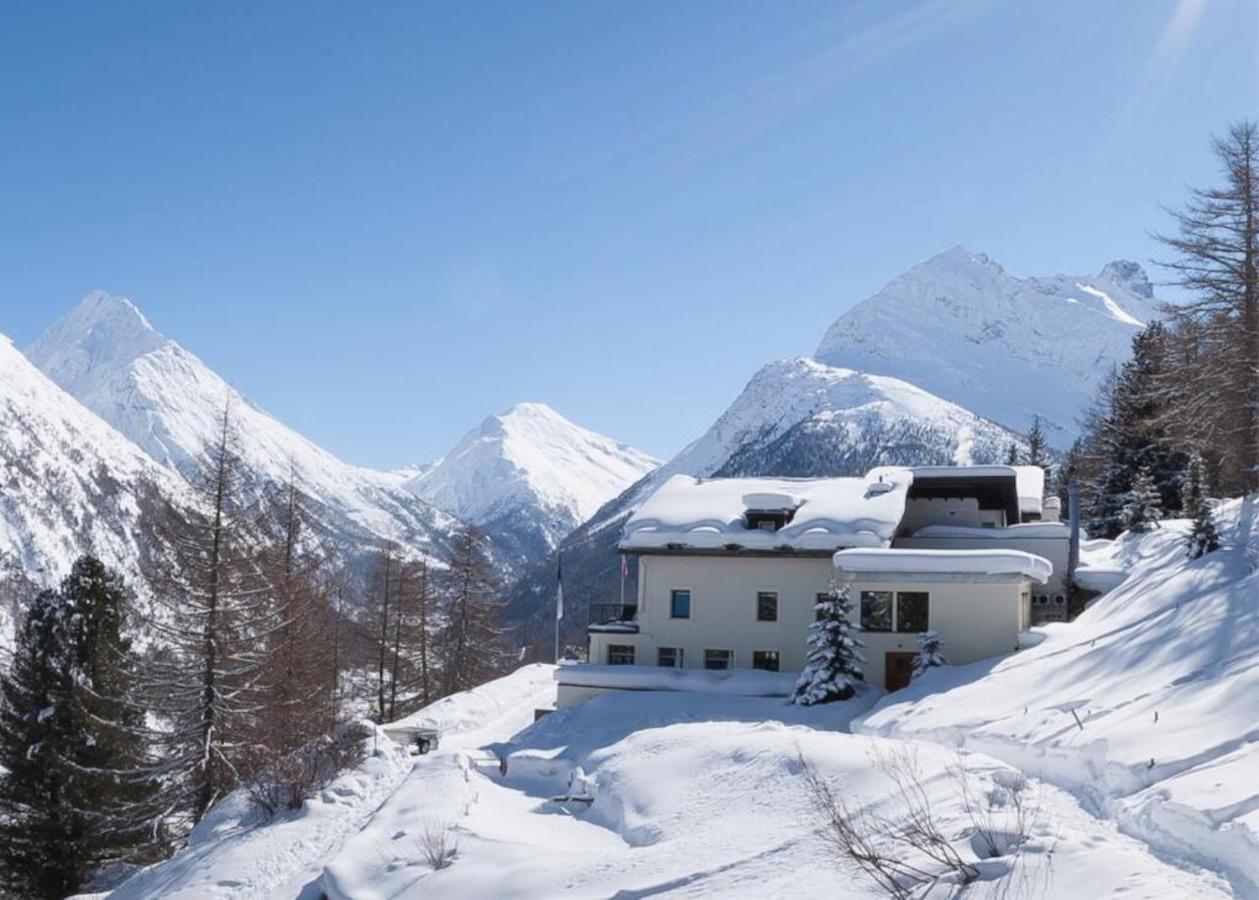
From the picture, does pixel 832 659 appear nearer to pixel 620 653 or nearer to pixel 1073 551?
pixel 620 653

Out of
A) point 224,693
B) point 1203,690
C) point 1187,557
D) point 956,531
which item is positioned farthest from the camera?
point 956,531

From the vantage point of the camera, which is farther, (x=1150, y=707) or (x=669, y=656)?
(x=669, y=656)

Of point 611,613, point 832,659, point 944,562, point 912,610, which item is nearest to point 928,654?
point 912,610

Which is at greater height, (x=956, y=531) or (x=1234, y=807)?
(x=956, y=531)

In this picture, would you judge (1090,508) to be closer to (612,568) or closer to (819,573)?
(819,573)

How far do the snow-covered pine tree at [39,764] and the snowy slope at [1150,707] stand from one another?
22.3m

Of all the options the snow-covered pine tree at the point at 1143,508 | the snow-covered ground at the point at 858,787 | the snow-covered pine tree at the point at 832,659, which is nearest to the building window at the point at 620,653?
the snow-covered ground at the point at 858,787

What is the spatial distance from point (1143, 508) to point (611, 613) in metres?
21.2

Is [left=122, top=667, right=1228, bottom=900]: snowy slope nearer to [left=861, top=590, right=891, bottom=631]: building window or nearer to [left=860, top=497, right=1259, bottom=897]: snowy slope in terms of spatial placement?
[left=860, top=497, right=1259, bottom=897]: snowy slope

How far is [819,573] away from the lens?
29781 mm

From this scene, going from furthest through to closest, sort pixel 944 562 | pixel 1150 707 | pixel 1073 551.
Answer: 1. pixel 1073 551
2. pixel 944 562
3. pixel 1150 707

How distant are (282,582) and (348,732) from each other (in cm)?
1114

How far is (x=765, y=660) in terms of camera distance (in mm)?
29875

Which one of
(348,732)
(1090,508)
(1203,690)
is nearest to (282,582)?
(348,732)
